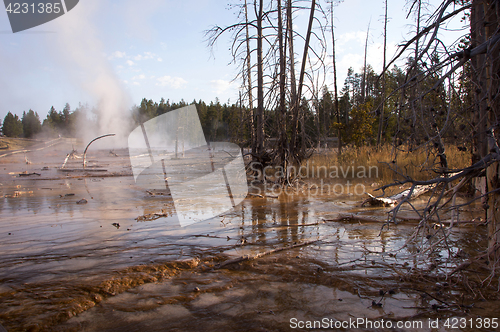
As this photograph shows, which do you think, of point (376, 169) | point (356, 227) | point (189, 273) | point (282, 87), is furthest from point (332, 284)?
point (376, 169)

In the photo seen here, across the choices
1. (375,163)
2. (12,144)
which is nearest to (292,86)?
(375,163)

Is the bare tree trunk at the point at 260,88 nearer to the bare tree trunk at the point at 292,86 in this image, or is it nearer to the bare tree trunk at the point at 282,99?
the bare tree trunk at the point at 282,99

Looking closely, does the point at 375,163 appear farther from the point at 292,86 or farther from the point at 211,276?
the point at 211,276

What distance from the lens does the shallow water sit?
230cm

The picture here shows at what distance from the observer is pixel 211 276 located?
308 centimetres

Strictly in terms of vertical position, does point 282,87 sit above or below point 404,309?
above

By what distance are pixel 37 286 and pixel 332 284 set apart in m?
2.87

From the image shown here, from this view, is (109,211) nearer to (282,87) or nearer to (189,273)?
(189,273)

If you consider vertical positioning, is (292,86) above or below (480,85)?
above

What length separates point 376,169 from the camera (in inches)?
439

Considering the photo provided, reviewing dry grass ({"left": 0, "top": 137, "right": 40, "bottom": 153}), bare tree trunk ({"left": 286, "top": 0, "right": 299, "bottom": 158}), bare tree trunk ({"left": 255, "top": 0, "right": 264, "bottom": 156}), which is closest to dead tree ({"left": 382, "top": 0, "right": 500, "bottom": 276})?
bare tree trunk ({"left": 286, "top": 0, "right": 299, "bottom": 158})

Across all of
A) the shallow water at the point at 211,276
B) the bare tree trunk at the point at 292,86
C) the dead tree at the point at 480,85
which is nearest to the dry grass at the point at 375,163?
the bare tree trunk at the point at 292,86

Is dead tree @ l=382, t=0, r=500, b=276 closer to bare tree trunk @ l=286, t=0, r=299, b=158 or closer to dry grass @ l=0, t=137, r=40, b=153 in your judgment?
bare tree trunk @ l=286, t=0, r=299, b=158

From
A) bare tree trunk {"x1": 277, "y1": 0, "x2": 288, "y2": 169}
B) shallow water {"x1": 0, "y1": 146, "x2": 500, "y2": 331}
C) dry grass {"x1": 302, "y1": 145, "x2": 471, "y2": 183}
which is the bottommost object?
shallow water {"x1": 0, "y1": 146, "x2": 500, "y2": 331}
